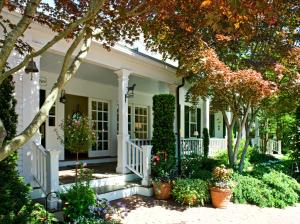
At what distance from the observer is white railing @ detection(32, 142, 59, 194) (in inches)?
266

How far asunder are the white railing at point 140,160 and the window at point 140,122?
472cm

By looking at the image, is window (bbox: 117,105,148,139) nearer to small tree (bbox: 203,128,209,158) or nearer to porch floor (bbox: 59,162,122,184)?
small tree (bbox: 203,128,209,158)

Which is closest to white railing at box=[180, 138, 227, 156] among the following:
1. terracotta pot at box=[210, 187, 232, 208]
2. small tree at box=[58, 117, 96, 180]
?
terracotta pot at box=[210, 187, 232, 208]

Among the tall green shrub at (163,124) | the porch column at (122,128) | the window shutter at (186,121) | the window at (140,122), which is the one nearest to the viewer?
the porch column at (122,128)

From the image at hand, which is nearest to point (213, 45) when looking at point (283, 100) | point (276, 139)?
point (283, 100)

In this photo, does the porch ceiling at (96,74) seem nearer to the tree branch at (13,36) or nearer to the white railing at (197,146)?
the white railing at (197,146)

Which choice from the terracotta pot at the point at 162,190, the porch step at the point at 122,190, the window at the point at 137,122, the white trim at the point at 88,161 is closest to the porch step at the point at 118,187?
the porch step at the point at 122,190

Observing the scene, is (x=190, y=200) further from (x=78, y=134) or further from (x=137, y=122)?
(x=137, y=122)

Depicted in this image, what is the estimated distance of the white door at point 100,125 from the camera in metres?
12.9

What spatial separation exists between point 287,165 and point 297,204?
15.2ft

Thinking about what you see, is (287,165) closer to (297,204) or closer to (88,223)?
(297,204)

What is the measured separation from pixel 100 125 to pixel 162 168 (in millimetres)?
4528

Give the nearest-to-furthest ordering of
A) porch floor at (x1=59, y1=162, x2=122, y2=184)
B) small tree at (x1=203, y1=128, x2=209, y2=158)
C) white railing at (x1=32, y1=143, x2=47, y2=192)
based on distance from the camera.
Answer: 1. white railing at (x1=32, y1=143, x2=47, y2=192)
2. porch floor at (x1=59, y1=162, x2=122, y2=184)
3. small tree at (x1=203, y1=128, x2=209, y2=158)

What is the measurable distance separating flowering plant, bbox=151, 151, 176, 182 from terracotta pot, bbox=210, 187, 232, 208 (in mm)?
1262
